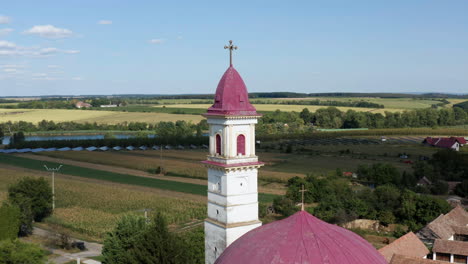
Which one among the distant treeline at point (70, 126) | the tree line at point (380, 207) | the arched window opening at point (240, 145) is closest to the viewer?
the arched window opening at point (240, 145)

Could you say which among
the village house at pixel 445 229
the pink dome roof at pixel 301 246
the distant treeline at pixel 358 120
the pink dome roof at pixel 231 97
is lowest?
the village house at pixel 445 229

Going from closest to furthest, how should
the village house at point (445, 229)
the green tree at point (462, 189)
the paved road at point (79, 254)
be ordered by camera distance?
the paved road at point (79, 254), the village house at point (445, 229), the green tree at point (462, 189)

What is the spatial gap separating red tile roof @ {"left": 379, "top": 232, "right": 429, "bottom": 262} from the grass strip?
22162mm

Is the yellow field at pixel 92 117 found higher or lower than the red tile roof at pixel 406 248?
higher

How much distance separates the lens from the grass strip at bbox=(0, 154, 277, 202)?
61856 mm

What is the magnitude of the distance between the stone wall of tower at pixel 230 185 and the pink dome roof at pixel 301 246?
4162 mm

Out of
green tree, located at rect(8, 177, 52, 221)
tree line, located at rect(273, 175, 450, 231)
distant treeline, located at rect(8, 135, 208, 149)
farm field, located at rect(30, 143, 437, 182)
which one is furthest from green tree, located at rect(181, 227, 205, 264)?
distant treeline, located at rect(8, 135, 208, 149)

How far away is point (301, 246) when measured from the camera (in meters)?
19.8

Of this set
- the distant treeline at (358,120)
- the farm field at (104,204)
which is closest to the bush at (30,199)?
the farm field at (104,204)

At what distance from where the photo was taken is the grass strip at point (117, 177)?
61.9 meters

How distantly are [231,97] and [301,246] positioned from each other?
30.7ft

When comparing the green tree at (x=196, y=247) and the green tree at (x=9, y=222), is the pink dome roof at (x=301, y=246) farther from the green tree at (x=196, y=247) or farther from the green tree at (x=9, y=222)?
the green tree at (x=9, y=222)

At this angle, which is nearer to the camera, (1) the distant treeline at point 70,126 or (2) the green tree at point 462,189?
(2) the green tree at point 462,189

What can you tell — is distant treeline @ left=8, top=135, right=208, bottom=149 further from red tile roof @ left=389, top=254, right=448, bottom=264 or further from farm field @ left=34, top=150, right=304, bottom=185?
red tile roof @ left=389, top=254, right=448, bottom=264
